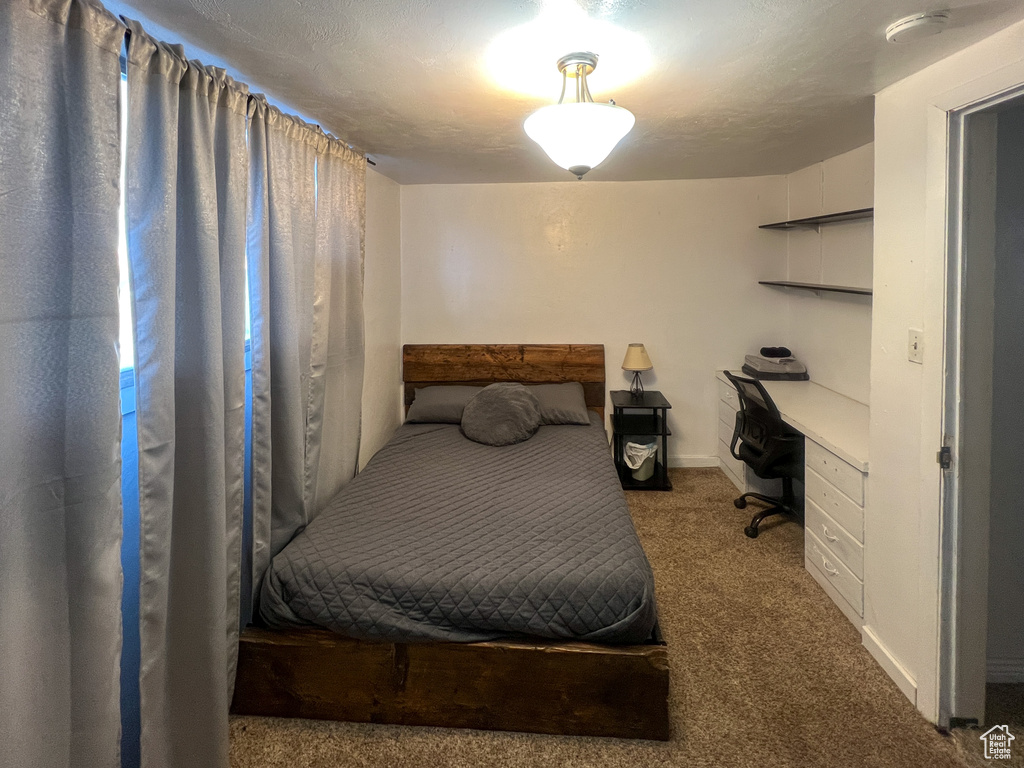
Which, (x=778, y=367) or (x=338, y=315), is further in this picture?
(x=778, y=367)

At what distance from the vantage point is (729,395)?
174 inches

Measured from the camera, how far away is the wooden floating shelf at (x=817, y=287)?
3.31 metres

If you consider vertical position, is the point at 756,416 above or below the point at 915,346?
below

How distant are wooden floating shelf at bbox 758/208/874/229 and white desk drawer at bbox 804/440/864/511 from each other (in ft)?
3.64

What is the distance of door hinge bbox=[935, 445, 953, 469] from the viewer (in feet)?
6.69

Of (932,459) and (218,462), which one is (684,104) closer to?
(932,459)

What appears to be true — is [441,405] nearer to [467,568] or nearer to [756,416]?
[756,416]

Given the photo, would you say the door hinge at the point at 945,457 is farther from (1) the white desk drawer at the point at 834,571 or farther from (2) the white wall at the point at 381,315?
(2) the white wall at the point at 381,315

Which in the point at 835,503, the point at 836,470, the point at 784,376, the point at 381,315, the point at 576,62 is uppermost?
the point at 576,62

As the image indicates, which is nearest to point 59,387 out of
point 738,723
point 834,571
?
point 738,723

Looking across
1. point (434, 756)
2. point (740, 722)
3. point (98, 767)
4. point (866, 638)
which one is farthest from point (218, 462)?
point (866, 638)

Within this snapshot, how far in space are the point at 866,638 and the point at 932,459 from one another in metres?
0.84

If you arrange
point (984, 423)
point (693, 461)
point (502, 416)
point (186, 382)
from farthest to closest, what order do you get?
point (693, 461), point (502, 416), point (984, 423), point (186, 382)

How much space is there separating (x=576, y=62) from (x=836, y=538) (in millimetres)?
2195
